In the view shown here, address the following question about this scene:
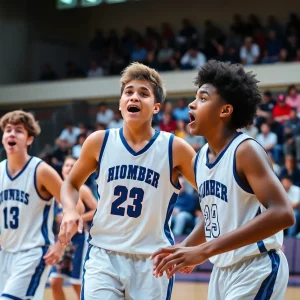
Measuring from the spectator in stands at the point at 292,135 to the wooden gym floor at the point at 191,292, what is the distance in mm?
3840

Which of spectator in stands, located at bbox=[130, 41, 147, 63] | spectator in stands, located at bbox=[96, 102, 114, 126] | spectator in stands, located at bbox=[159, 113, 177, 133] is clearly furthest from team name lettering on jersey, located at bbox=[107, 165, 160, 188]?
spectator in stands, located at bbox=[130, 41, 147, 63]

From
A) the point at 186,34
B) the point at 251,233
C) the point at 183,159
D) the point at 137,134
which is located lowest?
the point at 251,233

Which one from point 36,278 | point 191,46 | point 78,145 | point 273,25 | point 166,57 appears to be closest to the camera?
point 36,278

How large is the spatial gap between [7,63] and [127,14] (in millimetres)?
4229

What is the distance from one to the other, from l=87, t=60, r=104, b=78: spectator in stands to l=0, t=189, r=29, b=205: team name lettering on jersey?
49.7 feet

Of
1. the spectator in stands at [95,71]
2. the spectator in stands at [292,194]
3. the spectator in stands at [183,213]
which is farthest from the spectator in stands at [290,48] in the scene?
the spectator in stands at [292,194]

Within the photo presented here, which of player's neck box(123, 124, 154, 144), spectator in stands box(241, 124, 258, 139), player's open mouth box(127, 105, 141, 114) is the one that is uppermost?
spectator in stands box(241, 124, 258, 139)

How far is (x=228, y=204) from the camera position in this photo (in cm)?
379

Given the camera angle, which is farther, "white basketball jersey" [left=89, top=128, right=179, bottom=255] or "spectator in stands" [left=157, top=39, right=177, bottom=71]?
"spectator in stands" [left=157, top=39, right=177, bottom=71]

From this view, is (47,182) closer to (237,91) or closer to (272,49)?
(237,91)

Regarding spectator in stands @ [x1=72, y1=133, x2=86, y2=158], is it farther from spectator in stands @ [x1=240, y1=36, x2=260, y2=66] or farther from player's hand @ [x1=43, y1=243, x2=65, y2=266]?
player's hand @ [x1=43, y1=243, x2=65, y2=266]

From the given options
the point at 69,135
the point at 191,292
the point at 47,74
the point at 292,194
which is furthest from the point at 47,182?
the point at 47,74

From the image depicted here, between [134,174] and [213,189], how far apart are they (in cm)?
96

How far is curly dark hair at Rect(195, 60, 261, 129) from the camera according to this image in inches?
156
